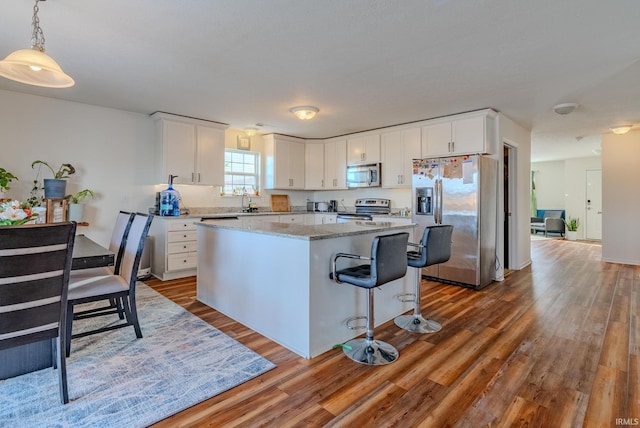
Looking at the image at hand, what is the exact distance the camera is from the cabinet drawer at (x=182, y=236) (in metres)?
4.38

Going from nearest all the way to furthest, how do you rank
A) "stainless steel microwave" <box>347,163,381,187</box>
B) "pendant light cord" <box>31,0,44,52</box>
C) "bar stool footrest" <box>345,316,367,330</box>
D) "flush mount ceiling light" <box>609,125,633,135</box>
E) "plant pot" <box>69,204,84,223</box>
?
"pendant light cord" <box>31,0,44,52</box> → "bar stool footrest" <box>345,316,367,330</box> → "plant pot" <box>69,204,84,223</box> → "flush mount ceiling light" <box>609,125,633,135</box> → "stainless steel microwave" <box>347,163,381,187</box>

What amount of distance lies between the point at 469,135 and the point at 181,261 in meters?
4.33

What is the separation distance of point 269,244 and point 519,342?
2.14m

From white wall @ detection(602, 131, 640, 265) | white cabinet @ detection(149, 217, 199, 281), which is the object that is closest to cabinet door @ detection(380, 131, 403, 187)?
white cabinet @ detection(149, 217, 199, 281)

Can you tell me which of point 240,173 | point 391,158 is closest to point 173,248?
point 240,173

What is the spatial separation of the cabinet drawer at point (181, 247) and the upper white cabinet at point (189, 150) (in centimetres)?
93

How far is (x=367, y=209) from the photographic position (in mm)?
5918

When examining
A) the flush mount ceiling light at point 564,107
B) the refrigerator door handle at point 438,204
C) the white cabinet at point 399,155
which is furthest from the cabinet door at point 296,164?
the flush mount ceiling light at point 564,107

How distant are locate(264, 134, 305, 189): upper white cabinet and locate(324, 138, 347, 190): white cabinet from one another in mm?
518

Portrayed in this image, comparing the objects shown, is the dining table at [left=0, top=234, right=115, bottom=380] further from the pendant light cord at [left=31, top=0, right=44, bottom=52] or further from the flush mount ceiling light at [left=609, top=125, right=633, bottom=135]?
the flush mount ceiling light at [left=609, top=125, right=633, bottom=135]

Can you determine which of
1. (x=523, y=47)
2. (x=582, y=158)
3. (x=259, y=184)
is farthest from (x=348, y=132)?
(x=582, y=158)

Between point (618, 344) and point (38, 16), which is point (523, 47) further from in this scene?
point (38, 16)

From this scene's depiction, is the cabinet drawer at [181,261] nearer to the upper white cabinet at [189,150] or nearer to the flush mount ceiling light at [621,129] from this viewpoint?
the upper white cabinet at [189,150]

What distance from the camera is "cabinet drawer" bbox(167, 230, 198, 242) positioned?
4378 millimetres
